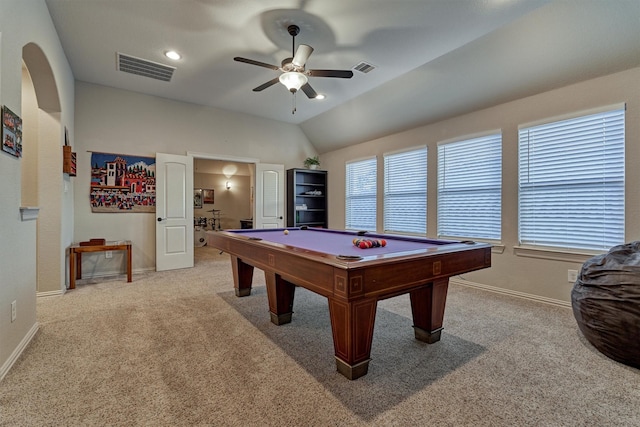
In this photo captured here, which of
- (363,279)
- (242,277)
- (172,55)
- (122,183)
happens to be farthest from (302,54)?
(122,183)

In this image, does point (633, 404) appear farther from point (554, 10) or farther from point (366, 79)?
point (366, 79)

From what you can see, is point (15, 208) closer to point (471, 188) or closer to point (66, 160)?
point (66, 160)

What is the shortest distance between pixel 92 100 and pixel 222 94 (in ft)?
6.06

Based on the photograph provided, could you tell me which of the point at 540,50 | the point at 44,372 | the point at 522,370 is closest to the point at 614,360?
the point at 522,370

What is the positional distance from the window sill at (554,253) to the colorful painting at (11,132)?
472cm

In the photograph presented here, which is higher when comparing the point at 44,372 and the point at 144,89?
the point at 144,89

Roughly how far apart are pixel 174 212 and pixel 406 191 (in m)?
3.90

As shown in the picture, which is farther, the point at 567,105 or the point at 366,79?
the point at 366,79

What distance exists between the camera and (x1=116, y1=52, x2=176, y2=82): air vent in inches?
142

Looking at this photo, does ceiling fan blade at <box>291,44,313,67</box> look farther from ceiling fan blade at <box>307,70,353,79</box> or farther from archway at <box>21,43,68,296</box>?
archway at <box>21,43,68,296</box>

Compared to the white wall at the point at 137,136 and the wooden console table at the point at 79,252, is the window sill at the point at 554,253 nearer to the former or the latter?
the white wall at the point at 137,136

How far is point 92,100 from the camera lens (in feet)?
14.2

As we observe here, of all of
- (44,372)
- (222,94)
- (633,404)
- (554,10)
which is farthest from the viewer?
(222,94)

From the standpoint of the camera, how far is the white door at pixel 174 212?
4.76 metres
